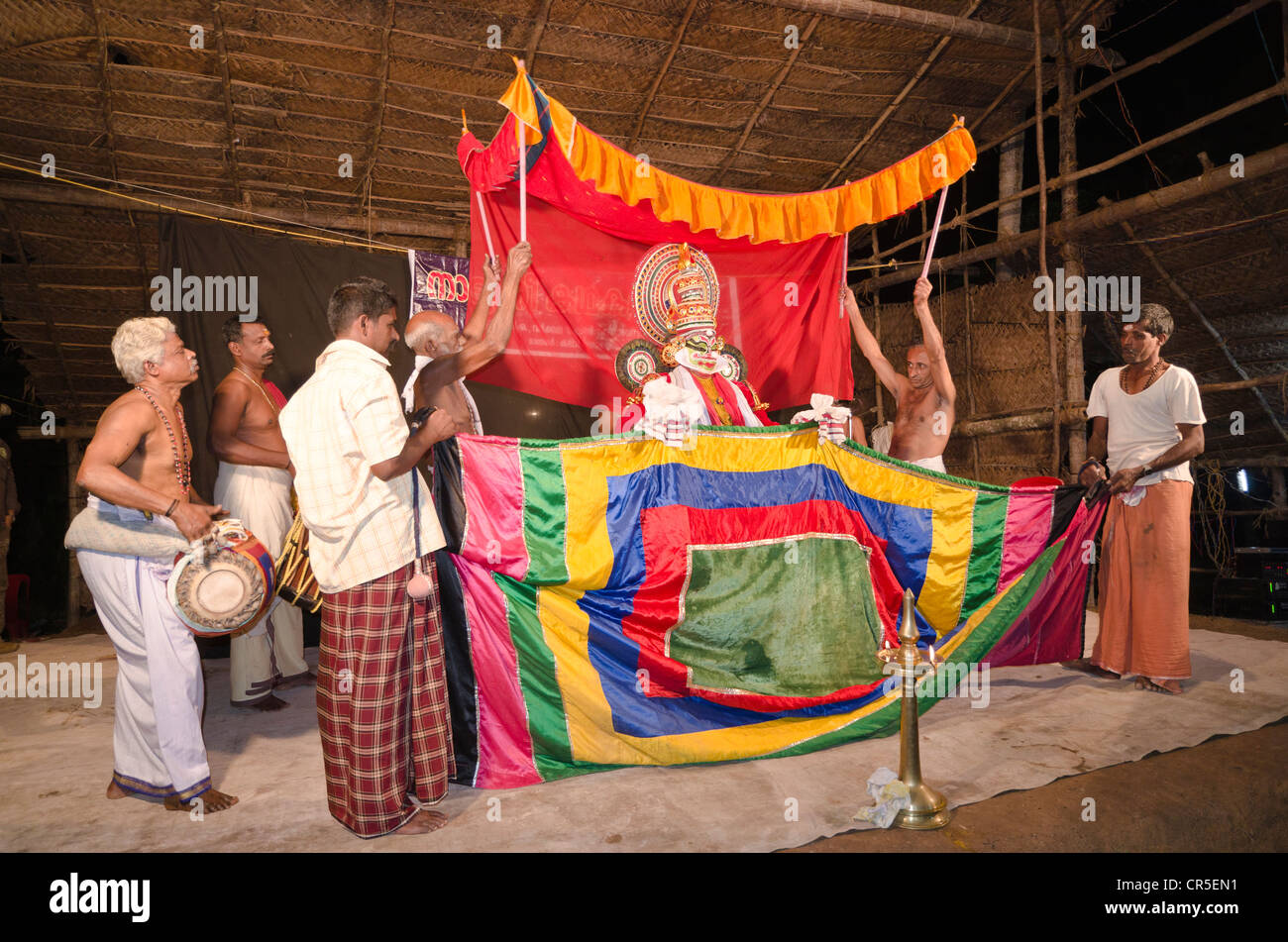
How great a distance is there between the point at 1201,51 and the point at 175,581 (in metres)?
8.74

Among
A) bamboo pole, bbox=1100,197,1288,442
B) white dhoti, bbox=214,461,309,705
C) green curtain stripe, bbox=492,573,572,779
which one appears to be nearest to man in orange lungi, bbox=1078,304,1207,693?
bamboo pole, bbox=1100,197,1288,442

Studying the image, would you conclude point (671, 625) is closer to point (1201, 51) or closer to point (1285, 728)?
point (1285, 728)

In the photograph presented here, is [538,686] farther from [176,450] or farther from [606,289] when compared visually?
[606,289]

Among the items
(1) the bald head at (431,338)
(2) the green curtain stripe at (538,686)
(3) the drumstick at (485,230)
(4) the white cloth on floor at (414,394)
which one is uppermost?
(3) the drumstick at (485,230)

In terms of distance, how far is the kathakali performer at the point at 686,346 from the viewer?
13.9 ft

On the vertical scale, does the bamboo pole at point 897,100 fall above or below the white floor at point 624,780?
above

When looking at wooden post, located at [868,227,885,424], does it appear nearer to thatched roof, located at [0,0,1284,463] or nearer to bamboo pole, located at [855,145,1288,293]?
bamboo pole, located at [855,145,1288,293]

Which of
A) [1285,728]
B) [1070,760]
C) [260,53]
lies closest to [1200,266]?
[1285,728]

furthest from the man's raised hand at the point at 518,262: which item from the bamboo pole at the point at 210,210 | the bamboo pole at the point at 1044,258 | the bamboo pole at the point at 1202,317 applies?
the bamboo pole at the point at 1202,317

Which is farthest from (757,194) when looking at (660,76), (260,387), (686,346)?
(260,387)

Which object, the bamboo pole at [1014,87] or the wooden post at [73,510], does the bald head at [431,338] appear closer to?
the wooden post at [73,510]

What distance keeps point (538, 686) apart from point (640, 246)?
305 cm

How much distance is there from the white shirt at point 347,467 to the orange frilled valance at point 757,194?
1729 mm

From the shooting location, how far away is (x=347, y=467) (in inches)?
101
